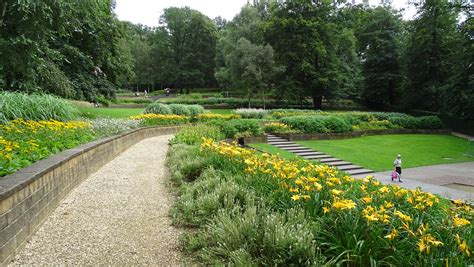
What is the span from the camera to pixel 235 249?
2.95m

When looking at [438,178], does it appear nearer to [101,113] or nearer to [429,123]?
[429,123]

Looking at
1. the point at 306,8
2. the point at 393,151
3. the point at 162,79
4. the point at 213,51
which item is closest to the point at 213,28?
the point at 213,51

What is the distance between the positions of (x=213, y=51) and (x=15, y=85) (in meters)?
50.7

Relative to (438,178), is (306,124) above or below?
above

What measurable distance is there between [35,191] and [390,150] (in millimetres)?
17193

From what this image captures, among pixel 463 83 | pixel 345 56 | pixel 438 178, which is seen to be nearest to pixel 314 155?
pixel 438 178

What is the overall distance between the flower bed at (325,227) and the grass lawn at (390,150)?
34.7 ft

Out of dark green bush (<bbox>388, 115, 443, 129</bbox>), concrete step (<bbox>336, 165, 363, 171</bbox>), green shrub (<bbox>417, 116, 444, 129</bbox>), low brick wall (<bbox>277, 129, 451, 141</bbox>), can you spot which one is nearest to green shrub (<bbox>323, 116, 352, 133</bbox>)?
low brick wall (<bbox>277, 129, 451, 141</bbox>)

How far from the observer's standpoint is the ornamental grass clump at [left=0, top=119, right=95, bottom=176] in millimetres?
3860

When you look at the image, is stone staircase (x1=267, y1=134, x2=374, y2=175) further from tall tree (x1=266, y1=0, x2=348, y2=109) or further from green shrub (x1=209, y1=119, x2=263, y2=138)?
tall tree (x1=266, y1=0, x2=348, y2=109)

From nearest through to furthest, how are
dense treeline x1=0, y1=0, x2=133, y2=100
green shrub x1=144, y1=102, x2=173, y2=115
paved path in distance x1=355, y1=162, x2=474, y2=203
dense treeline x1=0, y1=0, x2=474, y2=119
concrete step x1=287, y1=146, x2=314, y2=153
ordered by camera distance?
dense treeline x1=0, y1=0, x2=133, y2=100, paved path in distance x1=355, y1=162, x2=474, y2=203, concrete step x1=287, y1=146, x2=314, y2=153, green shrub x1=144, y1=102, x2=173, y2=115, dense treeline x1=0, y1=0, x2=474, y2=119

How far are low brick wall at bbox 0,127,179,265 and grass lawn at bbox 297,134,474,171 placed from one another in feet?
37.8

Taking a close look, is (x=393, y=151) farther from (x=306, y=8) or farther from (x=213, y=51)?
(x=213, y=51)

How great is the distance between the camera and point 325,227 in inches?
119
